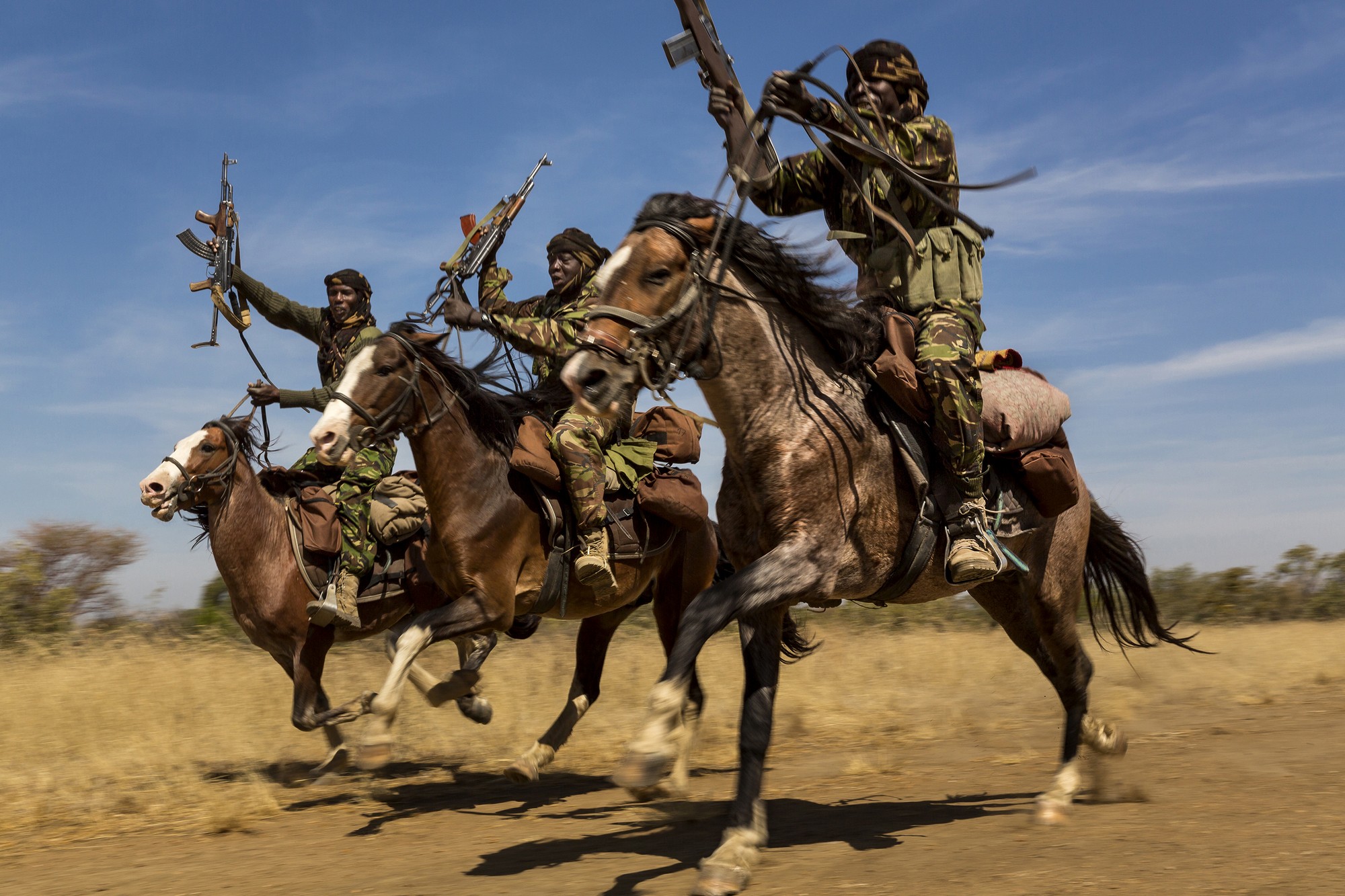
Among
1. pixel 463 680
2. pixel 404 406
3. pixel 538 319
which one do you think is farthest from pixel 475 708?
pixel 538 319

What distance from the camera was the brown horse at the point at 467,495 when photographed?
22.6 feet

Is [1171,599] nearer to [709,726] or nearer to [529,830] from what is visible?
[709,726]

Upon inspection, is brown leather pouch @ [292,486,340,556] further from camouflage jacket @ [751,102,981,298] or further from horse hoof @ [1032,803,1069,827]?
horse hoof @ [1032,803,1069,827]

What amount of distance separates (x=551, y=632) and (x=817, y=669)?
208 inches

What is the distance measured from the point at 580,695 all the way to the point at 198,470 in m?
3.19

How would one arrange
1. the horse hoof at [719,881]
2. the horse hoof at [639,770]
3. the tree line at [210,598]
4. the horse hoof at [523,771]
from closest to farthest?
the horse hoof at [639,770] → the horse hoof at [719,881] → the horse hoof at [523,771] → the tree line at [210,598]

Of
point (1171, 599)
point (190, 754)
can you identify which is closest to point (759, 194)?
point (190, 754)

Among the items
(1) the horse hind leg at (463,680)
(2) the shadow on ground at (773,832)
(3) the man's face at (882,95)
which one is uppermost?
(3) the man's face at (882,95)

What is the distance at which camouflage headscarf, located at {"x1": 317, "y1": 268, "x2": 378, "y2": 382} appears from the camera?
8.50 metres

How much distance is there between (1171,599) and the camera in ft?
64.8

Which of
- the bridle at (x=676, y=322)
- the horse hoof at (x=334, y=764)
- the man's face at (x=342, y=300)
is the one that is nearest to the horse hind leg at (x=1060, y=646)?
the bridle at (x=676, y=322)

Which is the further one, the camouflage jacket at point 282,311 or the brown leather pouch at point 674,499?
the camouflage jacket at point 282,311

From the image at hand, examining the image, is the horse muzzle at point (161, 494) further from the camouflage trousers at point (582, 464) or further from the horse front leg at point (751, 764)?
the horse front leg at point (751, 764)

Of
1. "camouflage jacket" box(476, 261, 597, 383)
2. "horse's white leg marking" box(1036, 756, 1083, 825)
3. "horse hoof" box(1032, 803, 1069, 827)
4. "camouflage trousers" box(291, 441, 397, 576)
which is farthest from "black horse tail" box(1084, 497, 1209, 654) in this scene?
"camouflage trousers" box(291, 441, 397, 576)
